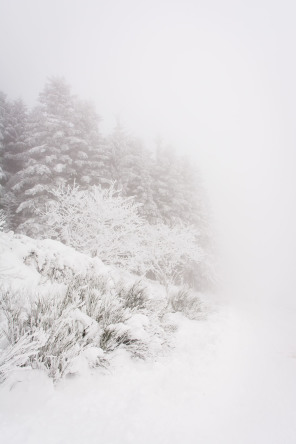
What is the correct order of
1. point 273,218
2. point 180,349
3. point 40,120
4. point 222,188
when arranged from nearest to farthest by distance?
point 180,349, point 40,120, point 222,188, point 273,218

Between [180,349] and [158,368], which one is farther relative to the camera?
[180,349]

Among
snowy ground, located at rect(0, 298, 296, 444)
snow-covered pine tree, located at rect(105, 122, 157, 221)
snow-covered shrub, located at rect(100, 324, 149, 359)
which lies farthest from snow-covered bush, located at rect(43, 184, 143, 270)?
snow-covered shrub, located at rect(100, 324, 149, 359)

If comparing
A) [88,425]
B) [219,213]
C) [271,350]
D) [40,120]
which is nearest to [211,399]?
[88,425]

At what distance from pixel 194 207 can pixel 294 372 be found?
61.7 feet

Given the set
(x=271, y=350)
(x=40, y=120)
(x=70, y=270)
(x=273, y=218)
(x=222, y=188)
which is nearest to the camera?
(x=70, y=270)

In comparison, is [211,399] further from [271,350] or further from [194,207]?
[194,207]

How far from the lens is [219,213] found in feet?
234

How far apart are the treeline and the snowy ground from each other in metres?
12.5

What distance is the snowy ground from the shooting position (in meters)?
1.89

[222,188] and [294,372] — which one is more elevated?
[222,188]

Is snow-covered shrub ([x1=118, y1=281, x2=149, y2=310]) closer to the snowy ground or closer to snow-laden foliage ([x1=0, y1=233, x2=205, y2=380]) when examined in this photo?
snow-laden foliage ([x1=0, y1=233, x2=205, y2=380])

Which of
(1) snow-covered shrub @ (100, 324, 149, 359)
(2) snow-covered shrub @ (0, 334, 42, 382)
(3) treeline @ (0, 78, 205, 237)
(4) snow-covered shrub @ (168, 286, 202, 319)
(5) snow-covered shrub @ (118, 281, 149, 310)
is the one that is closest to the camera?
(2) snow-covered shrub @ (0, 334, 42, 382)

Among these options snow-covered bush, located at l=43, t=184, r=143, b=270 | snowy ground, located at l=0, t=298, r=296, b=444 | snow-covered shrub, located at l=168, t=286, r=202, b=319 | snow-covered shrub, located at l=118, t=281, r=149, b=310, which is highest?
snow-covered bush, located at l=43, t=184, r=143, b=270

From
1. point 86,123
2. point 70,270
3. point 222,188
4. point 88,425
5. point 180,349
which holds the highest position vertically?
point 222,188
